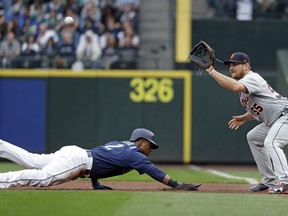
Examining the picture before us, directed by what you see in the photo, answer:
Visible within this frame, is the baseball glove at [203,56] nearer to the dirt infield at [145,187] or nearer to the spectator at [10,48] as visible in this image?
the dirt infield at [145,187]

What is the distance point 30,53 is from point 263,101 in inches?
324

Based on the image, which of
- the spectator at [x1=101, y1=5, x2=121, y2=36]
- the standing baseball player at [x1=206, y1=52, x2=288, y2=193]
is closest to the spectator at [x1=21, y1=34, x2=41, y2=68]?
the spectator at [x1=101, y1=5, x2=121, y2=36]

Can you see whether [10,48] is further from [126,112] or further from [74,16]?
[126,112]

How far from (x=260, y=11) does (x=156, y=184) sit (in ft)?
27.5

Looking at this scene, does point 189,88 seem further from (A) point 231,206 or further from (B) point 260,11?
(A) point 231,206

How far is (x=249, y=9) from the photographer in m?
18.6

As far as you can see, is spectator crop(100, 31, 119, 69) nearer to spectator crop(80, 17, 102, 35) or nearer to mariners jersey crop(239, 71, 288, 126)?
spectator crop(80, 17, 102, 35)

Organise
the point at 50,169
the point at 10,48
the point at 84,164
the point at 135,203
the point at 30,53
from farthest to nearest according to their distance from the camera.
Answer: the point at 10,48, the point at 30,53, the point at 84,164, the point at 50,169, the point at 135,203

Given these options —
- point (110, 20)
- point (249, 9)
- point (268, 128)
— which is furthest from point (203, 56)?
point (249, 9)

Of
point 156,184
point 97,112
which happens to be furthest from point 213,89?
point 156,184

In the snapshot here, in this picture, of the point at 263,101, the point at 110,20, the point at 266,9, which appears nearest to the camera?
the point at 263,101

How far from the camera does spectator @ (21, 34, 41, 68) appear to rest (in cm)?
1695

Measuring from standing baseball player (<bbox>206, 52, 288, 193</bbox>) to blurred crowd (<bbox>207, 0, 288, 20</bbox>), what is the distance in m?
8.42

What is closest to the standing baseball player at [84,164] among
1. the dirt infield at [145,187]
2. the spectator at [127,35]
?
the dirt infield at [145,187]
